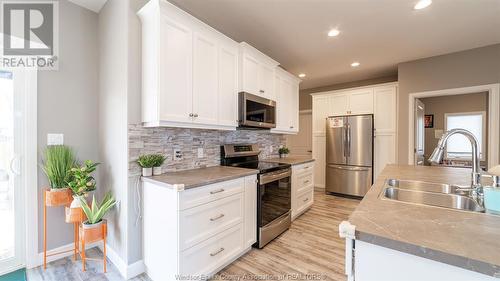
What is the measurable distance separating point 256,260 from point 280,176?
3.24 ft

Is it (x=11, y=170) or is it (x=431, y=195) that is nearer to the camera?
(x=431, y=195)

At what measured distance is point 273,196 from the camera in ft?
8.44

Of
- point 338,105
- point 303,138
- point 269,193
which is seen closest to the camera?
point 269,193

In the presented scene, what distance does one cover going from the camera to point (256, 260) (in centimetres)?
218

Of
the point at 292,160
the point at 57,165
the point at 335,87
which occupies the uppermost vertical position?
the point at 335,87

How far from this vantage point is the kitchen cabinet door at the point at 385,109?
13.8ft

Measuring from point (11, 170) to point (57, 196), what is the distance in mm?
522

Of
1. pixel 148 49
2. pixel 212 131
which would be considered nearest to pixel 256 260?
pixel 212 131

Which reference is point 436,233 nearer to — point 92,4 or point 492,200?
point 492,200

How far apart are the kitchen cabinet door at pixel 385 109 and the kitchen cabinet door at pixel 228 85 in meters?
3.32

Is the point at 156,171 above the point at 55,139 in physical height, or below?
below

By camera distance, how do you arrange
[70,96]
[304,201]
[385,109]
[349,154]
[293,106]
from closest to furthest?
1. [70,96]
2. [304,201]
3. [293,106]
4. [385,109]
5. [349,154]

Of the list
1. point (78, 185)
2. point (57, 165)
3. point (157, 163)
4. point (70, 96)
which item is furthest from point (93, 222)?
point (70, 96)

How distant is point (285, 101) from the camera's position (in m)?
3.67
